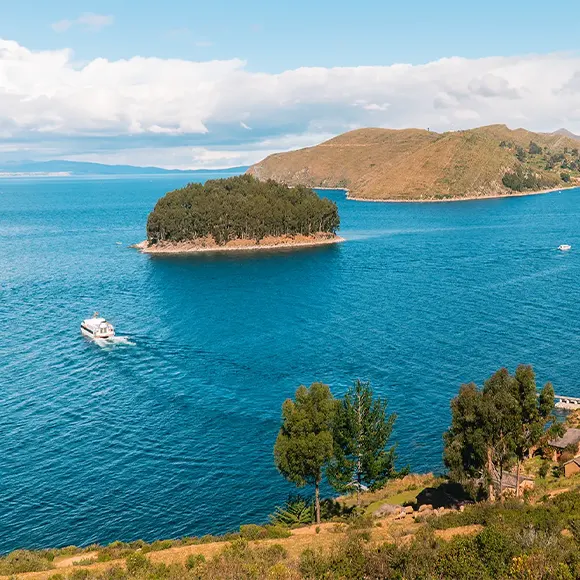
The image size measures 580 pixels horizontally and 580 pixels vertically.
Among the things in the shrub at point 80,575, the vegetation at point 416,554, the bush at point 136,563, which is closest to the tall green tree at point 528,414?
the vegetation at point 416,554

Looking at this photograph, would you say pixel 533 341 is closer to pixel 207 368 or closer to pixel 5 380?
pixel 207 368

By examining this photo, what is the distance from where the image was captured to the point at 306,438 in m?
49.5

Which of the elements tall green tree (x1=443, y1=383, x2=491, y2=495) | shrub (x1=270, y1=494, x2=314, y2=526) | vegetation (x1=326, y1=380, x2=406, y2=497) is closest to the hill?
tall green tree (x1=443, y1=383, x2=491, y2=495)

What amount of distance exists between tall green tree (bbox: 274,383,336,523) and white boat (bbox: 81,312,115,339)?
67987mm

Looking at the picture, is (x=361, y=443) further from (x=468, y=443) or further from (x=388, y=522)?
(x=468, y=443)

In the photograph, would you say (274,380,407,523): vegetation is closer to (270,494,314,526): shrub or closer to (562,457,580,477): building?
(270,494,314,526): shrub

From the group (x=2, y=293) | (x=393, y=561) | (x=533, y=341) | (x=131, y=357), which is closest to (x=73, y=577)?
(x=393, y=561)

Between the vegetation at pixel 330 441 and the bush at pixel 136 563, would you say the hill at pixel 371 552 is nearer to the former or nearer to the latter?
the bush at pixel 136 563

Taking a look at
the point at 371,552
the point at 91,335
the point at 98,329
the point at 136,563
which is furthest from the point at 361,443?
the point at 91,335

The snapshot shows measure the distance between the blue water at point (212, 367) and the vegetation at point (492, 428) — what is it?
55.1 ft

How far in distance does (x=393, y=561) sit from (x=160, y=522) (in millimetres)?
31391

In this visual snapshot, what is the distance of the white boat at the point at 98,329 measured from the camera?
359ft

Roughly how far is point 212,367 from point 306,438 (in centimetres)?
4794

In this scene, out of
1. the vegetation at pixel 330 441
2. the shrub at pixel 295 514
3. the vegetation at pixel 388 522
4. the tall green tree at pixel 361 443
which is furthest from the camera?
the shrub at pixel 295 514
